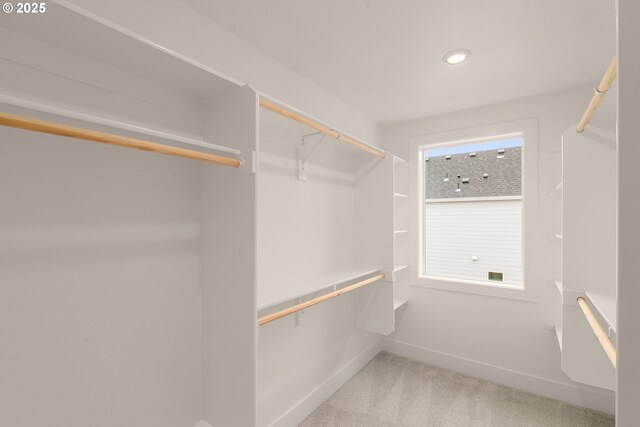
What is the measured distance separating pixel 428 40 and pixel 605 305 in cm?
162

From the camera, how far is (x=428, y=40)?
168cm

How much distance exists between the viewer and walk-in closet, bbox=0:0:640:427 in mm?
941

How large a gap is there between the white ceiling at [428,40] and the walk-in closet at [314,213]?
2 cm

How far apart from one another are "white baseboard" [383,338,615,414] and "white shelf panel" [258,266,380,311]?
115cm

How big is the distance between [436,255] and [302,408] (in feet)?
6.07

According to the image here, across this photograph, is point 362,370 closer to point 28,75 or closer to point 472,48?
point 472,48

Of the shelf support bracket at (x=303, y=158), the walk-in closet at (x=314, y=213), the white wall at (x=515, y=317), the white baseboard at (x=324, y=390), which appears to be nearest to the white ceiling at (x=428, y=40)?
the walk-in closet at (x=314, y=213)

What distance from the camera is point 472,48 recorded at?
1763 millimetres

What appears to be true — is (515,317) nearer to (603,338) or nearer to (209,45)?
(603,338)

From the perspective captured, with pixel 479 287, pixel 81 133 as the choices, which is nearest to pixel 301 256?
pixel 81 133

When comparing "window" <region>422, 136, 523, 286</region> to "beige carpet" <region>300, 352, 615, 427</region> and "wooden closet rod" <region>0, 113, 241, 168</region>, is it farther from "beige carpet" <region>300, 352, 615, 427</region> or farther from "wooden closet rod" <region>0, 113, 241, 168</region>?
"wooden closet rod" <region>0, 113, 241, 168</region>

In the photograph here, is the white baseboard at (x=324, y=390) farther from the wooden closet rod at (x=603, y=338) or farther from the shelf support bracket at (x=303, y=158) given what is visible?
the wooden closet rod at (x=603, y=338)

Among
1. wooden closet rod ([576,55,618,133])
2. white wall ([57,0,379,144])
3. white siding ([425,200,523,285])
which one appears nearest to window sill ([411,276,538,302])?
white siding ([425,200,523,285])

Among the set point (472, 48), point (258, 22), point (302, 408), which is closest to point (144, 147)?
point (258, 22)
